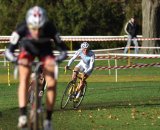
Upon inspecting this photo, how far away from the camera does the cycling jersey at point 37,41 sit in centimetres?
988

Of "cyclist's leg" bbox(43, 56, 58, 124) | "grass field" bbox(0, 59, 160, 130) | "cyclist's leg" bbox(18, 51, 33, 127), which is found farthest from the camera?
"grass field" bbox(0, 59, 160, 130)

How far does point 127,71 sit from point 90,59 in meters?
12.2

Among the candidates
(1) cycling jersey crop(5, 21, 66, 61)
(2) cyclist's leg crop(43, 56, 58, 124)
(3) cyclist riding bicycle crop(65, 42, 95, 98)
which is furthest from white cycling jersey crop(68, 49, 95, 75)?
(2) cyclist's leg crop(43, 56, 58, 124)

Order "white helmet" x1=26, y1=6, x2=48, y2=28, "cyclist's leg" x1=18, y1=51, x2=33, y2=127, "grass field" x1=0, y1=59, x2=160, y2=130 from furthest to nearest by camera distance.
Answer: "grass field" x1=0, y1=59, x2=160, y2=130 → "cyclist's leg" x1=18, y1=51, x2=33, y2=127 → "white helmet" x1=26, y1=6, x2=48, y2=28

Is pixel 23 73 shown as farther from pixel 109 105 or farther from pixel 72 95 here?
pixel 109 105

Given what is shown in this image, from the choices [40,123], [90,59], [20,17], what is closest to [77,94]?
[90,59]

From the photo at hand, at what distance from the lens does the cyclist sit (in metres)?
9.77

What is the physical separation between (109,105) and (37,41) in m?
9.56

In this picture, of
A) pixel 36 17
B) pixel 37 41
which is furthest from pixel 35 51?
pixel 36 17

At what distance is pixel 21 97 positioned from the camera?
32.8 feet

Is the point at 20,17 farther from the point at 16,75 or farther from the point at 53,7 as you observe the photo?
the point at 16,75

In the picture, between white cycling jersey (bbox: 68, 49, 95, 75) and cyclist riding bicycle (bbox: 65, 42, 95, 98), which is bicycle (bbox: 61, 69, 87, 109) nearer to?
cyclist riding bicycle (bbox: 65, 42, 95, 98)

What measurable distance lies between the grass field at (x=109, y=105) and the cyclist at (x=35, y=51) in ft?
14.9

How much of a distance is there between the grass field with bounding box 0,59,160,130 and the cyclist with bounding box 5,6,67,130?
14.9ft
